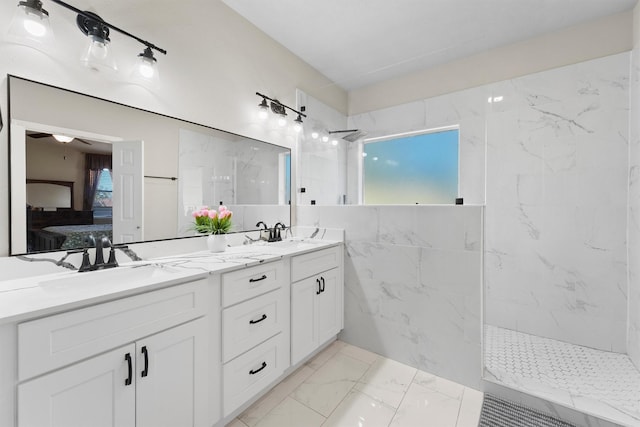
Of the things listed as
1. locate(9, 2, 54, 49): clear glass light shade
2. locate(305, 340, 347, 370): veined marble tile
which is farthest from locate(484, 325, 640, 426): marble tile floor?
locate(9, 2, 54, 49): clear glass light shade

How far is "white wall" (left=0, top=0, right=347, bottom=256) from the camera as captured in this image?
1.22m

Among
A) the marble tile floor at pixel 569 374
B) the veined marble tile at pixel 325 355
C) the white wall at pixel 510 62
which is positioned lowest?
the veined marble tile at pixel 325 355

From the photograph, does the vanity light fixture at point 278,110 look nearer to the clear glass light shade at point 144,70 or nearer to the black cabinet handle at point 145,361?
the clear glass light shade at point 144,70

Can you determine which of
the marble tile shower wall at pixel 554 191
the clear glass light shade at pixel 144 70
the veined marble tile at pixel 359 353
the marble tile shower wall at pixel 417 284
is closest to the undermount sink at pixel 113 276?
the clear glass light shade at pixel 144 70

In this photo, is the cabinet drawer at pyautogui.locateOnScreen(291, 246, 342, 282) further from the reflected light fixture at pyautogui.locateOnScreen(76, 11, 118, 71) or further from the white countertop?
the reflected light fixture at pyautogui.locateOnScreen(76, 11, 118, 71)

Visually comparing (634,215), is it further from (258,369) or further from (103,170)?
(103,170)

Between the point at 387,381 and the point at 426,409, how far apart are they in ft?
1.02

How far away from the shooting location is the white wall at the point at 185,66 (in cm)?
122

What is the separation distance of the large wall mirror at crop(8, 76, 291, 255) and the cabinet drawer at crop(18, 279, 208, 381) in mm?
579

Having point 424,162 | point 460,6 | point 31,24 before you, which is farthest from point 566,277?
point 31,24

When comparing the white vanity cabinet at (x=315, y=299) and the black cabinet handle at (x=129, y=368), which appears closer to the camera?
the black cabinet handle at (x=129, y=368)

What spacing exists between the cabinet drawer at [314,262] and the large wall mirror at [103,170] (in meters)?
0.66

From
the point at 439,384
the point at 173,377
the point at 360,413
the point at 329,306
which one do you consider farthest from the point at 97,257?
the point at 439,384

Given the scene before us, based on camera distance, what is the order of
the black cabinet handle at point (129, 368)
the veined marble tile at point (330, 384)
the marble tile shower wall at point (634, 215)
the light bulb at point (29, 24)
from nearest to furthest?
the black cabinet handle at point (129, 368) → the light bulb at point (29, 24) → the veined marble tile at point (330, 384) → the marble tile shower wall at point (634, 215)
